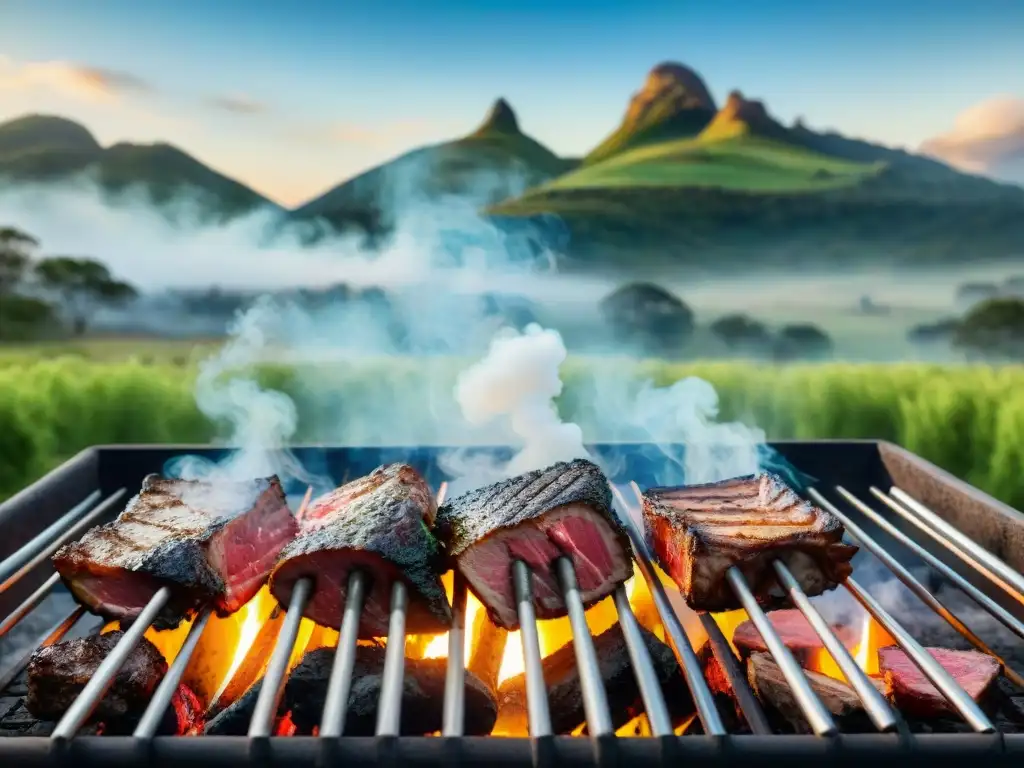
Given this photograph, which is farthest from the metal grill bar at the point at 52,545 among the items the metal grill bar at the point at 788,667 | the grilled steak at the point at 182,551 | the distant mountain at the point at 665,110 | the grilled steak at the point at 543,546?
the distant mountain at the point at 665,110

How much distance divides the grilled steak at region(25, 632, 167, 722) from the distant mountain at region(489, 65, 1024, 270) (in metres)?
3.63

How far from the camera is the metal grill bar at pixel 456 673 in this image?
1.32 meters

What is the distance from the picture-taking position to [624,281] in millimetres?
4770

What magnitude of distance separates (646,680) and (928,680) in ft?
2.19

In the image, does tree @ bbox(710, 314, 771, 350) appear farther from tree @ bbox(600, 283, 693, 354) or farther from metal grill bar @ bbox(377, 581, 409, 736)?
metal grill bar @ bbox(377, 581, 409, 736)

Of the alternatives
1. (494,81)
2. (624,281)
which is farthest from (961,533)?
(494,81)

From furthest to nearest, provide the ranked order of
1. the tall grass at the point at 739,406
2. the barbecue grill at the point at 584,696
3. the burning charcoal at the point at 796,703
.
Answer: the tall grass at the point at 739,406 < the burning charcoal at the point at 796,703 < the barbecue grill at the point at 584,696

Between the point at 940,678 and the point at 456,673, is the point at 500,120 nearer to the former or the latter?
the point at 456,673

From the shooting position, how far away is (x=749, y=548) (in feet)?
6.10

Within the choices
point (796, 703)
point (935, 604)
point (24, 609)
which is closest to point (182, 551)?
point (24, 609)

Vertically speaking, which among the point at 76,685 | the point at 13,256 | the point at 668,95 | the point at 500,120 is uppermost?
the point at 668,95

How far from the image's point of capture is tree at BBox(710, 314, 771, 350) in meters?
4.68

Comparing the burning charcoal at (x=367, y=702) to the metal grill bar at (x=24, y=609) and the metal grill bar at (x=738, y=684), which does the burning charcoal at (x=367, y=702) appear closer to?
the metal grill bar at (x=738, y=684)

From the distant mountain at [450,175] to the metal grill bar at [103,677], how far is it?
3325 millimetres
